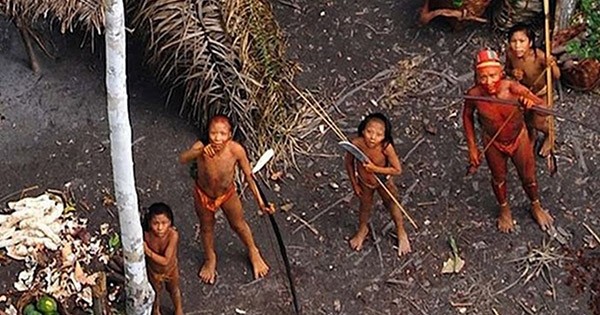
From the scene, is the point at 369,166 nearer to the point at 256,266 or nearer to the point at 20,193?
the point at 256,266

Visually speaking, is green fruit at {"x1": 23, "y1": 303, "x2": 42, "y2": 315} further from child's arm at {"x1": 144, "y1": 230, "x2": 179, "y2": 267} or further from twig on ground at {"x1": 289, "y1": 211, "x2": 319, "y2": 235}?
twig on ground at {"x1": 289, "y1": 211, "x2": 319, "y2": 235}

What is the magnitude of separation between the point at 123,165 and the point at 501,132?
1.77 m

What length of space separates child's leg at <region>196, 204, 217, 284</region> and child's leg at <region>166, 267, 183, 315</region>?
20 cm

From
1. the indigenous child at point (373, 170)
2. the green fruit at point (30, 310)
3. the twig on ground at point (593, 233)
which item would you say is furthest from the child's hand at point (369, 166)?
the green fruit at point (30, 310)

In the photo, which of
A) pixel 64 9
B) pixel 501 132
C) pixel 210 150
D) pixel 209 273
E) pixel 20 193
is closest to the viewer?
pixel 210 150

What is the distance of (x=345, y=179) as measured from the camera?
6.34 metres

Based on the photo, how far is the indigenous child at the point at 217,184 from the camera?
5.46m

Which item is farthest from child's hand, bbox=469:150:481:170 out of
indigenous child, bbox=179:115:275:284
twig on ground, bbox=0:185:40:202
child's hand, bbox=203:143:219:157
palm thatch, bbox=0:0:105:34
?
twig on ground, bbox=0:185:40:202

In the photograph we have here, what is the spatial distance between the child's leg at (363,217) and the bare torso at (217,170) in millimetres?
636

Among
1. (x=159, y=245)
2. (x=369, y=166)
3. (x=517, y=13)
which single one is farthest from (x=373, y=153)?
(x=517, y=13)

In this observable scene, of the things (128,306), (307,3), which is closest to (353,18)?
(307,3)

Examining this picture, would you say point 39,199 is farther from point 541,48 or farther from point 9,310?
point 541,48

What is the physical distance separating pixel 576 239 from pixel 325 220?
119 cm

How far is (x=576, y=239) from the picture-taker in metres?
6.05
